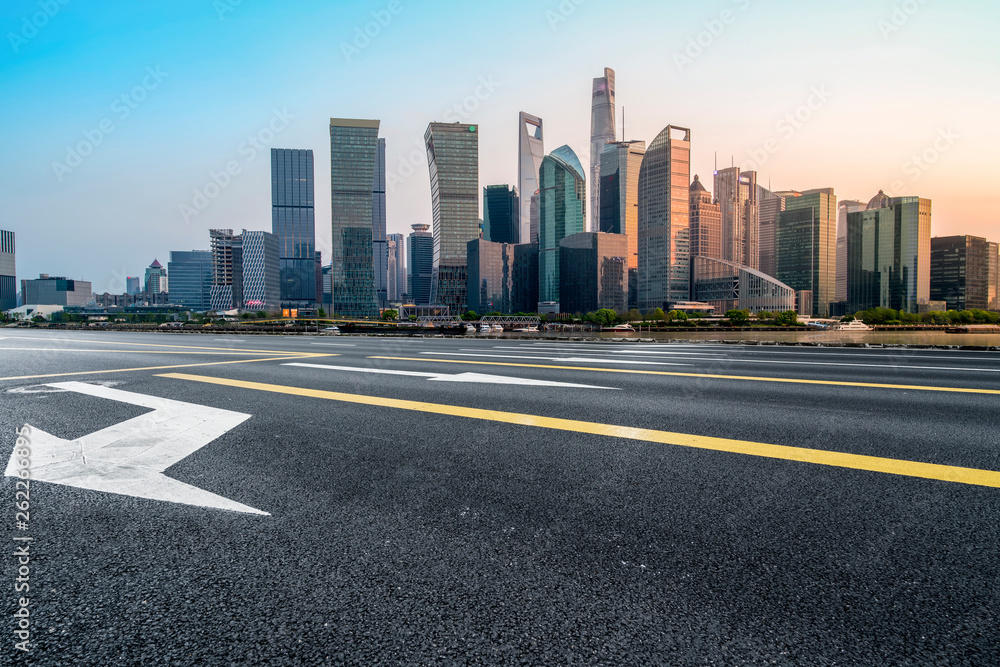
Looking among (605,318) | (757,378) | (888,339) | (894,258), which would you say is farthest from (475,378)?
(894,258)

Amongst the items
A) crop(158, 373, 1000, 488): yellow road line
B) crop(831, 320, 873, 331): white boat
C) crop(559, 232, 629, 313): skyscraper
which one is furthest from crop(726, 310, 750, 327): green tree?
crop(559, 232, 629, 313): skyscraper

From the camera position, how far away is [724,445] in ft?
11.7

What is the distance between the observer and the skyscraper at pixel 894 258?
552 ft

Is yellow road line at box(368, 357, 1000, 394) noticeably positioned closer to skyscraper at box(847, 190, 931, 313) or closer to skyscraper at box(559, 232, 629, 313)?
skyscraper at box(559, 232, 629, 313)

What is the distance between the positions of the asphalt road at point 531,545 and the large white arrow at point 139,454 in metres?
0.06

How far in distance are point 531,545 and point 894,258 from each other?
225600 millimetres

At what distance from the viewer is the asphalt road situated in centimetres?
141

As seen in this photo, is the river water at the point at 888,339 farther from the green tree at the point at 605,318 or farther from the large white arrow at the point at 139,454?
the green tree at the point at 605,318

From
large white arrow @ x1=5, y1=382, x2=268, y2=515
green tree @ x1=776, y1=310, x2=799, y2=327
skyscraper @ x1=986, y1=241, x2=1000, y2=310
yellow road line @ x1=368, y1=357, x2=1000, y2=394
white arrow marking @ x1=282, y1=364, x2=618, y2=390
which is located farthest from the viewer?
skyscraper @ x1=986, y1=241, x2=1000, y2=310

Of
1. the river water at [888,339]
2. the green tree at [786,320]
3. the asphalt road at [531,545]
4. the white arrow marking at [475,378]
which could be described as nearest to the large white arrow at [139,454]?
the asphalt road at [531,545]

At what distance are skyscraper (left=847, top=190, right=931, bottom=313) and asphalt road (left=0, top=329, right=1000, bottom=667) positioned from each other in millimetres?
211268

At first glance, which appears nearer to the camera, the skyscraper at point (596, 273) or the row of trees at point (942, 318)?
the row of trees at point (942, 318)

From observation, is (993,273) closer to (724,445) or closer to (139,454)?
(724,445)

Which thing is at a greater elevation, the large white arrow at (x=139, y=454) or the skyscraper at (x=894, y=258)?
the skyscraper at (x=894, y=258)
